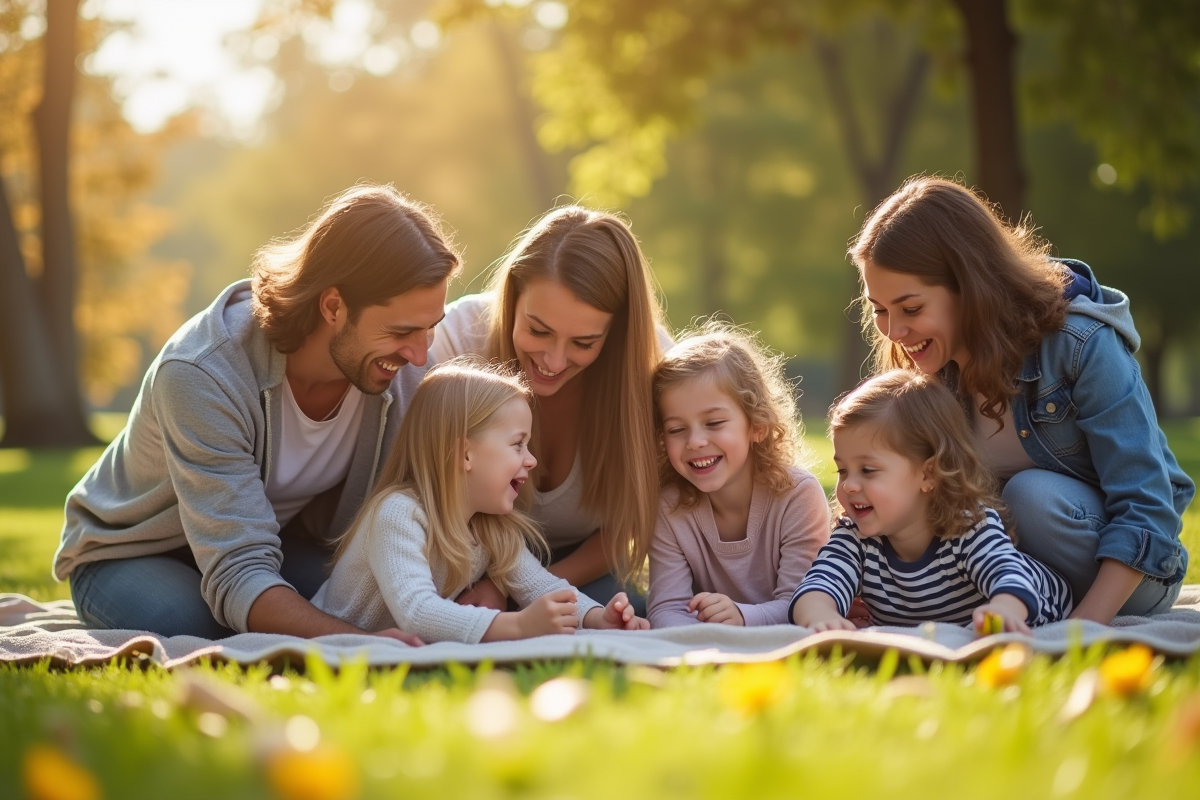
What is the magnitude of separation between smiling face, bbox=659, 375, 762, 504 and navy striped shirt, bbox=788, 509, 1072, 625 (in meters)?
0.41

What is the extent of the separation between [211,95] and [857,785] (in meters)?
40.1

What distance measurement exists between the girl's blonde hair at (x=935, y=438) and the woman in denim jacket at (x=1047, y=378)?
5.2 inches

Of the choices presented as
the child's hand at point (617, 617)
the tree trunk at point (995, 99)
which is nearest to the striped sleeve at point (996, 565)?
the child's hand at point (617, 617)

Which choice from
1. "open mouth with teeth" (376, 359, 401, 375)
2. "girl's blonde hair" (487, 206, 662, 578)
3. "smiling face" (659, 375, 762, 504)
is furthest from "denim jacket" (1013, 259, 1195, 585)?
"open mouth with teeth" (376, 359, 401, 375)

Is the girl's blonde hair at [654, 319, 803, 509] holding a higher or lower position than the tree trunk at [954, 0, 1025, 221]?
lower

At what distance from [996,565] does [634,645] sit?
1.10 meters

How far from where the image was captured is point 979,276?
11.9 ft

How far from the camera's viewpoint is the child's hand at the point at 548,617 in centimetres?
330

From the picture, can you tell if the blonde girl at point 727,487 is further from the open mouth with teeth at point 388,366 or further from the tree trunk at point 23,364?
the tree trunk at point 23,364

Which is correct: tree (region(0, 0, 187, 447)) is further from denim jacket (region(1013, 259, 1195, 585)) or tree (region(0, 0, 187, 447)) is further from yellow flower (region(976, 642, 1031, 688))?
yellow flower (region(976, 642, 1031, 688))

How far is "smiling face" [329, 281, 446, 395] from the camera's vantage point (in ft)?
12.0

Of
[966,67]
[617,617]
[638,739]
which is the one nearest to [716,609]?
[617,617]

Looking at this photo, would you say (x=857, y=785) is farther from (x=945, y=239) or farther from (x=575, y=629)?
(x=945, y=239)

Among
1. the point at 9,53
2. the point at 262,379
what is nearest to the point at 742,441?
the point at 262,379
